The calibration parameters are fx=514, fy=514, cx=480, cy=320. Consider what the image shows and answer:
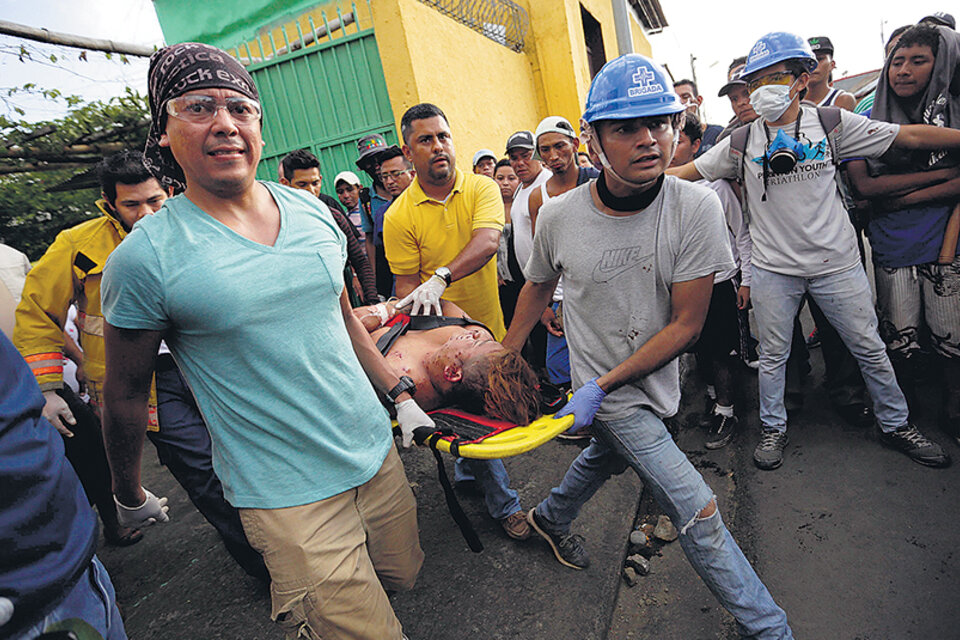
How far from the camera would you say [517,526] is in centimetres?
270

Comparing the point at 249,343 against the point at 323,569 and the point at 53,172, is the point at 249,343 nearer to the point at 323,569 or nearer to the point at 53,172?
the point at 323,569

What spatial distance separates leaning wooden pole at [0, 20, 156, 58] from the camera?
5.67 meters

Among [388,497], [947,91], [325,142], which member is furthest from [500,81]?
[388,497]

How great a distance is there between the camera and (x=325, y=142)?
6500 mm

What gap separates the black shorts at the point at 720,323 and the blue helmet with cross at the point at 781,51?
4.56ft

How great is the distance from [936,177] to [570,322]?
251 centimetres

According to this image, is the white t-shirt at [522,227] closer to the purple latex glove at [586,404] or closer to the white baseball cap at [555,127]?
the white baseball cap at [555,127]

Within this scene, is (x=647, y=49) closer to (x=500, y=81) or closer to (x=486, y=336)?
(x=500, y=81)

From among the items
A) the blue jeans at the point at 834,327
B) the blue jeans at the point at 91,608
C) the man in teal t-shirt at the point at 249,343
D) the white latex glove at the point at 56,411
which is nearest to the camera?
the blue jeans at the point at 91,608

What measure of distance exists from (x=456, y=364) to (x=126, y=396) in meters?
1.19

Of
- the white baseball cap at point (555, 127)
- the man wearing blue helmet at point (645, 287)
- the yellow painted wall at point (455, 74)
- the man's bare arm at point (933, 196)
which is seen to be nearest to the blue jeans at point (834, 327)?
the man's bare arm at point (933, 196)

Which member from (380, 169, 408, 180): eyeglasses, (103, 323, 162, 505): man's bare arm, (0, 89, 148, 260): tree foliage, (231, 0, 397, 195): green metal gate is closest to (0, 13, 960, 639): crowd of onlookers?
(103, 323, 162, 505): man's bare arm

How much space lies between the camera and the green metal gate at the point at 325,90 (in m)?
6.18

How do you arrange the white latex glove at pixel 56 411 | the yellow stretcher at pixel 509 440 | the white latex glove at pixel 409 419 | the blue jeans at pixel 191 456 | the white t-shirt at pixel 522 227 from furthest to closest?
1. the white t-shirt at pixel 522 227
2. the blue jeans at pixel 191 456
3. the white latex glove at pixel 56 411
4. the white latex glove at pixel 409 419
5. the yellow stretcher at pixel 509 440
